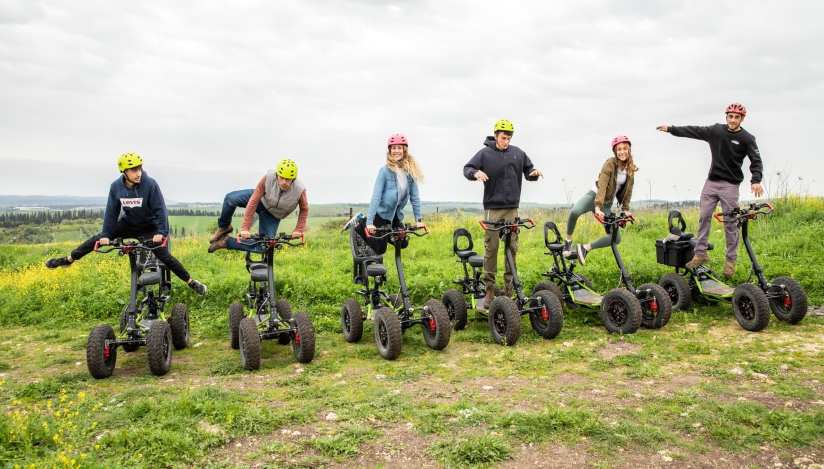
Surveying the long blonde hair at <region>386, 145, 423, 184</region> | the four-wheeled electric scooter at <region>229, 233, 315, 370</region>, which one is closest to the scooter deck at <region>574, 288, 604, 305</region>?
the long blonde hair at <region>386, 145, 423, 184</region>

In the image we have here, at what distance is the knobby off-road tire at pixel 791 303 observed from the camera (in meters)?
7.07

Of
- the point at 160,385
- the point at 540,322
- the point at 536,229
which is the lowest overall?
the point at 160,385

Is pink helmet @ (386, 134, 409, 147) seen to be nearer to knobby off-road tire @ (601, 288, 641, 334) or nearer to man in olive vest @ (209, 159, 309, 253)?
man in olive vest @ (209, 159, 309, 253)

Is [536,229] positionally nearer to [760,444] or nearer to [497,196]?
[497,196]

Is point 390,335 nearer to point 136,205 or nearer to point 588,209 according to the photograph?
point 136,205

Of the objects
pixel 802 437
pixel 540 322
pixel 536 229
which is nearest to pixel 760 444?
pixel 802 437

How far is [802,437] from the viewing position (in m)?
3.85

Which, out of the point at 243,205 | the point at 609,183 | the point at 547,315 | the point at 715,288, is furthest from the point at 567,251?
the point at 243,205

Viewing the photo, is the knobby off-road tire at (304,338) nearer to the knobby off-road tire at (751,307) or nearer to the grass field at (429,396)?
the grass field at (429,396)

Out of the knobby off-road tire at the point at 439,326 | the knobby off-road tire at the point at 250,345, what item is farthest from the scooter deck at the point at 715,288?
Result: the knobby off-road tire at the point at 250,345

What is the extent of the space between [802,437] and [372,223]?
5.11 metres

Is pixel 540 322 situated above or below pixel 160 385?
above

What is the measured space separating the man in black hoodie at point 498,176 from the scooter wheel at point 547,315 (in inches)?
32.7

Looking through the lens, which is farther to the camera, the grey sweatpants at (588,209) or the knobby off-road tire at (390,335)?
the grey sweatpants at (588,209)
